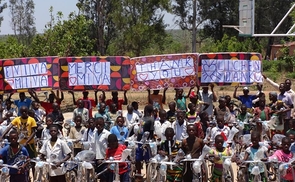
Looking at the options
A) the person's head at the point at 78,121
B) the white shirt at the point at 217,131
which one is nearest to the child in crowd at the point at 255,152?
the white shirt at the point at 217,131

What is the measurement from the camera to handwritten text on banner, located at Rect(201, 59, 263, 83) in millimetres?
11938

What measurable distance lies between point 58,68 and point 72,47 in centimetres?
1238

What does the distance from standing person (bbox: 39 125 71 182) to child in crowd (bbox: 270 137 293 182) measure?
2.97 metres

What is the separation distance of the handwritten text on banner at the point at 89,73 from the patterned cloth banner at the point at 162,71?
65 centimetres

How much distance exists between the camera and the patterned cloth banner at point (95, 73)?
11750mm

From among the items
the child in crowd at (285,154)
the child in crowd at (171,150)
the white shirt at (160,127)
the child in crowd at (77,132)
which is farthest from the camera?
the child in crowd at (77,132)

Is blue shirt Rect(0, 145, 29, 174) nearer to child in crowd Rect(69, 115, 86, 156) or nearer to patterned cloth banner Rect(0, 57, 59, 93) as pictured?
child in crowd Rect(69, 115, 86, 156)

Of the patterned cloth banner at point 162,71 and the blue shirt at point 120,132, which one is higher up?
the patterned cloth banner at point 162,71

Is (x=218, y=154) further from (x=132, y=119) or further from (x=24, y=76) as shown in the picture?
(x=24, y=76)

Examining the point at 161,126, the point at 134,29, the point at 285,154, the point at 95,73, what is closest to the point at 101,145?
the point at 161,126

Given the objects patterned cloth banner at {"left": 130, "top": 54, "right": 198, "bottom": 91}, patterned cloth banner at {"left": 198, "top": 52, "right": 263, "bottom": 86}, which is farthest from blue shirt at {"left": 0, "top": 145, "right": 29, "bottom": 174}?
patterned cloth banner at {"left": 198, "top": 52, "right": 263, "bottom": 86}

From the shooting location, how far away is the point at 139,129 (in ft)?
28.2

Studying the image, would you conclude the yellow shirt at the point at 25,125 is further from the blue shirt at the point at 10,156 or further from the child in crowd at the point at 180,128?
the child in crowd at the point at 180,128

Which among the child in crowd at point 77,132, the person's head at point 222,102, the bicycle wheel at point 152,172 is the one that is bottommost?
the bicycle wheel at point 152,172
